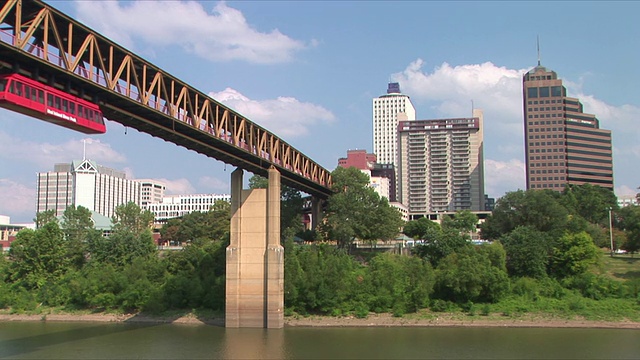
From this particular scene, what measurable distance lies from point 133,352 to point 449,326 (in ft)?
113

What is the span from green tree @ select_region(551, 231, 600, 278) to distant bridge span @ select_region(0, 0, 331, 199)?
1452 inches

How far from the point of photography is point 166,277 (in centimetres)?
8081

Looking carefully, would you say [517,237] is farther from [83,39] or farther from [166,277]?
[83,39]

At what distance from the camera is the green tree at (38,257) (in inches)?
3286

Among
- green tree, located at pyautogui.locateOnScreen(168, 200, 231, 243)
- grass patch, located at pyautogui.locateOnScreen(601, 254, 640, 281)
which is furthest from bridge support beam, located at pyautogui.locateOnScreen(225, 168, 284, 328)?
grass patch, located at pyautogui.locateOnScreen(601, 254, 640, 281)

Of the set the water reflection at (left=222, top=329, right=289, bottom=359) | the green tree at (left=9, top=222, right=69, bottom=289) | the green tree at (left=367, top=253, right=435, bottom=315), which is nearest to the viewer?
the water reflection at (left=222, top=329, right=289, bottom=359)

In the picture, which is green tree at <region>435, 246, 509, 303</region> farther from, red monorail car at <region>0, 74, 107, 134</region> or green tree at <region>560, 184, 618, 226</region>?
green tree at <region>560, 184, 618, 226</region>

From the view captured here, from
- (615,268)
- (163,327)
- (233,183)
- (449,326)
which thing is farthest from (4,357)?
(615,268)

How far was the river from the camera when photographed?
49625 mm

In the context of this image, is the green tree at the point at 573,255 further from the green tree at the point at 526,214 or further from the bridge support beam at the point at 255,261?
the bridge support beam at the point at 255,261

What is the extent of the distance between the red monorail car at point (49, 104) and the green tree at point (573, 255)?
5989 cm

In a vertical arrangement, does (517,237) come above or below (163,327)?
above

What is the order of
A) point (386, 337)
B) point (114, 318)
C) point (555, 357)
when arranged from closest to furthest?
point (555, 357), point (386, 337), point (114, 318)

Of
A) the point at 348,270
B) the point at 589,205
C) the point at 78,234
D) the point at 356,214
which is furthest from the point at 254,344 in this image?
the point at 589,205
